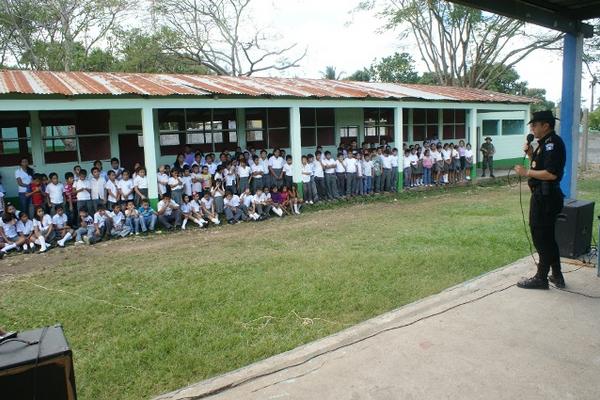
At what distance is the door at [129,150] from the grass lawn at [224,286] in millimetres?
3785

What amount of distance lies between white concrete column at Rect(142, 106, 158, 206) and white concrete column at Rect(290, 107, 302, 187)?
12.9 feet

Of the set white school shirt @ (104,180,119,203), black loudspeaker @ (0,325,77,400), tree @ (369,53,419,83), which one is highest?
tree @ (369,53,419,83)

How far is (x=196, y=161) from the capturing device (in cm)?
1255

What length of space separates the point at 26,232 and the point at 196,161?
4.40 m

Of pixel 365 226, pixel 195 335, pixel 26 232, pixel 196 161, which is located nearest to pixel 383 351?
pixel 195 335

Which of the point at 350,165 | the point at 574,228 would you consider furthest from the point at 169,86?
the point at 574,228

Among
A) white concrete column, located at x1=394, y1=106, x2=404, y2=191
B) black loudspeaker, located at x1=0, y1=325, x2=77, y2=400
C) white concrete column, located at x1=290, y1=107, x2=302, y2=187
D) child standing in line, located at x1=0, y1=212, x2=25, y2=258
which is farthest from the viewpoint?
white concrete column, located at x1=394, y1=106, x2=404, y2=191

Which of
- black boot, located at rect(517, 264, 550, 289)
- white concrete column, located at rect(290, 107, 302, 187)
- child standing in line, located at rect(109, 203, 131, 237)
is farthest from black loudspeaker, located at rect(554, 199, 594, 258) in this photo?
white concrete column, located at rect(290, 107, 302, 187)

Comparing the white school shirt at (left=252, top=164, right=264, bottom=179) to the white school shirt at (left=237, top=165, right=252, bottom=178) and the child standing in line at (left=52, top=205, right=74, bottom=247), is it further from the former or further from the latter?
the child standing in line at (left=52, top=205, right=74, bottom=247)

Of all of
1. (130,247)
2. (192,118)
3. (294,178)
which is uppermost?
(192,118)

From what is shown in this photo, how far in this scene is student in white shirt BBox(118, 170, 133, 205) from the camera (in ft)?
35.5

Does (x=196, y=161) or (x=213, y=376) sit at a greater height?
(x=196, y=161)

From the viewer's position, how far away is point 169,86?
11977mm

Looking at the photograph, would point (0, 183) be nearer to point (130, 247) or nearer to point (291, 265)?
point (130, 247)
